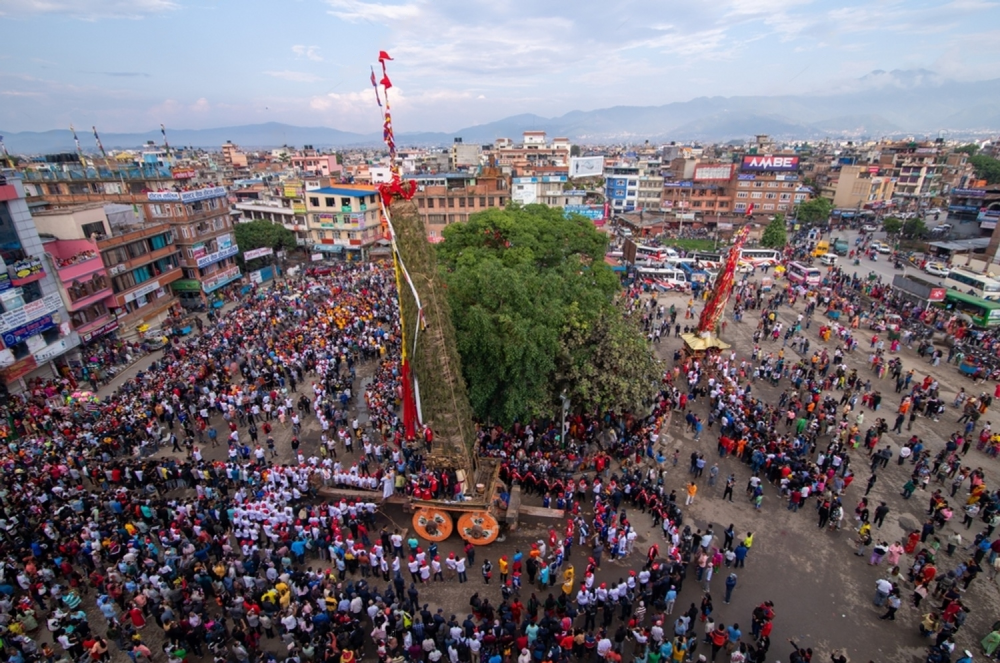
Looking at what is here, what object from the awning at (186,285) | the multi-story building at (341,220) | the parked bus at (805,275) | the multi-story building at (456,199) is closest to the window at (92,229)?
the awning at (186,285)

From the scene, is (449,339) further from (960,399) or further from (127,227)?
(127,227)

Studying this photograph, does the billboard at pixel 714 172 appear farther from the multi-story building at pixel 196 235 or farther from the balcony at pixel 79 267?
the balcony at pixel 79 267

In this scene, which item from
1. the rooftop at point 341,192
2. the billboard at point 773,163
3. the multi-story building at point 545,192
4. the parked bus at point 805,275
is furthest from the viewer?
the billboard at point 773,163

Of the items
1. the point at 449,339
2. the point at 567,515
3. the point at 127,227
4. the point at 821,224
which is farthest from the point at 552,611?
the point at 821,224

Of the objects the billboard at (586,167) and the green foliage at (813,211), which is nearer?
the green foliage at (813,211)

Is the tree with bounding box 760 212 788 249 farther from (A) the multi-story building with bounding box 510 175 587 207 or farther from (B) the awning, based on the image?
(B) the awning

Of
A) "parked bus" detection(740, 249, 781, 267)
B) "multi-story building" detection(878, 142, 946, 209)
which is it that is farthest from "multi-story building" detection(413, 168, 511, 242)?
"multi-story building" detection(878, 142, 946, 209)

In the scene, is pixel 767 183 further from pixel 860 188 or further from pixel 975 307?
pixel 975 307
